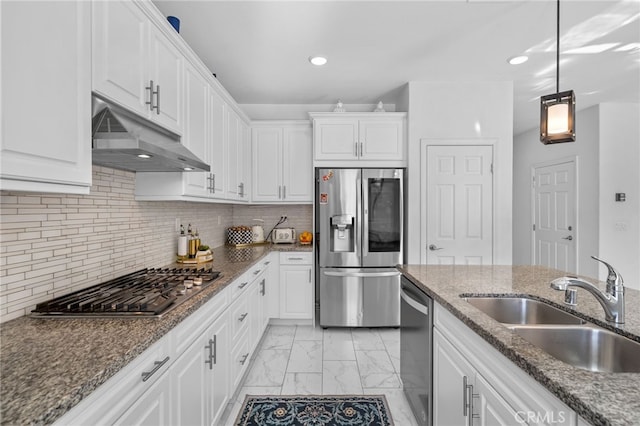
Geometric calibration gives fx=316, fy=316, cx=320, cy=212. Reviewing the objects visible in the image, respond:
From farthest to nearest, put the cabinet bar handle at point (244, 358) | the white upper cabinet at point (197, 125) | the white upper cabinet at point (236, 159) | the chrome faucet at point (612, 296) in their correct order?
the white upper cabinet at point (236, 159), the cabinet bar handle at point (244, 358), the white upper cabinet at point (197, 125), the chrome faucet at point (612, 296)

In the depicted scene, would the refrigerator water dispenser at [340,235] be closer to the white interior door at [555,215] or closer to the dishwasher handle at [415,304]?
the dishwasher handle at [415,304]

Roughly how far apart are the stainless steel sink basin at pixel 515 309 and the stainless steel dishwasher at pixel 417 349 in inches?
10.5

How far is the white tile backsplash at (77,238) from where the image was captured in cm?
125

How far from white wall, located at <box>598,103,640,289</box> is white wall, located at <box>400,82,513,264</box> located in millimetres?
1817

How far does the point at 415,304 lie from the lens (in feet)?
6.26

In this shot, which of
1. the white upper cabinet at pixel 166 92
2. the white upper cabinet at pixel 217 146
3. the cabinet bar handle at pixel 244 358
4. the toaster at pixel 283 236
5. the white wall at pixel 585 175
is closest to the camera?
the white upper cabinet at pixel 166 92

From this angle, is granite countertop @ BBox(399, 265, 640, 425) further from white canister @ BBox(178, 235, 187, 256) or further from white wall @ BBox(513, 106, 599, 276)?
white wall @ BBox(513, 106, 599, 276)

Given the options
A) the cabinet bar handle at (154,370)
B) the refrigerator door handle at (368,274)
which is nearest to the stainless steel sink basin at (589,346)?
the cabinet bar handle at (154,370)

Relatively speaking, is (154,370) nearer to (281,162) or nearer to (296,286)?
(296,286)

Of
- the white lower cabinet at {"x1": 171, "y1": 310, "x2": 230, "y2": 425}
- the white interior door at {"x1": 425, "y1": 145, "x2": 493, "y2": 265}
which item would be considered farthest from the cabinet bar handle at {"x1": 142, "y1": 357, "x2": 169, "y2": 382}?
the white interior door at {"x1": 425, "y1": 145, "x2": 493, "y2": 265}

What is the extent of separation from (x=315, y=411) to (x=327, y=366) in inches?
24.3

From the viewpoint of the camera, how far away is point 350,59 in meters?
2.91

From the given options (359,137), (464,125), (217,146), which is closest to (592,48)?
(464,125)

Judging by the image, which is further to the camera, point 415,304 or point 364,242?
point 364,242
